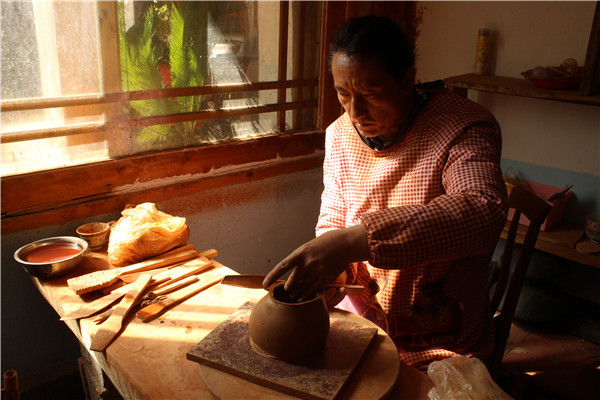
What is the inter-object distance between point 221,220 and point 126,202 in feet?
2.01

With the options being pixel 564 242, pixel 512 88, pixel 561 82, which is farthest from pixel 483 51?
pixel 564 242

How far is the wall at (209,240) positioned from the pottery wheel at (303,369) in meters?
1.26

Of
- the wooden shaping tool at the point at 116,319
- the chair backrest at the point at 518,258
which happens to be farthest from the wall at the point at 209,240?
the chair backrest at the point at 518,258

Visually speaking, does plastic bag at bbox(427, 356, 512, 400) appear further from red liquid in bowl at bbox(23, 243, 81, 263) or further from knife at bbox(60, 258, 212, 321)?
red liquid in bowl at bbox(23, 243, 81, 263)

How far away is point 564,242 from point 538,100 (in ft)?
2.94

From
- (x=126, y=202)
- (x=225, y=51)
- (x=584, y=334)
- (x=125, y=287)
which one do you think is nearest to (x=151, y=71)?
(x=225, y=51)

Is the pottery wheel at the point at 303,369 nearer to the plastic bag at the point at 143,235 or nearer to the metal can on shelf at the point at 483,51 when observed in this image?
the plastic bag at the point at 143,235

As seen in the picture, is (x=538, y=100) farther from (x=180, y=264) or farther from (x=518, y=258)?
(x=180, y=264)

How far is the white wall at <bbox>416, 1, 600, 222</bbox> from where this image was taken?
2.85 m

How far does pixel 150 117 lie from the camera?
2.45m

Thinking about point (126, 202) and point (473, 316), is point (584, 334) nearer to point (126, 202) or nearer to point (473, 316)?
point (473, 316)

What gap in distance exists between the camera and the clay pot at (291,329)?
1.28 metres

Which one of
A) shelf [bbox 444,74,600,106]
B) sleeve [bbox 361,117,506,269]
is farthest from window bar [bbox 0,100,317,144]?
sleeve [bbox 361,117,506,269]

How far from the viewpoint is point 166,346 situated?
1.48m
